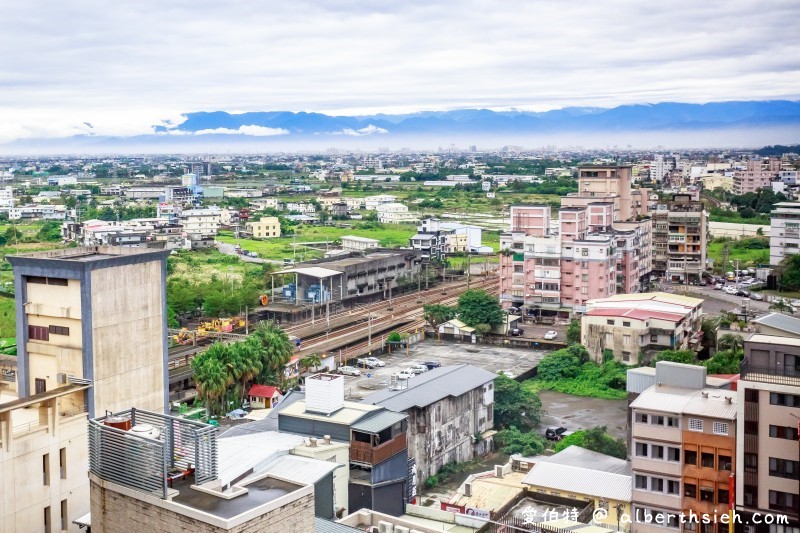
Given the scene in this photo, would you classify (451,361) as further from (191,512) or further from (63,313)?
(191,512)

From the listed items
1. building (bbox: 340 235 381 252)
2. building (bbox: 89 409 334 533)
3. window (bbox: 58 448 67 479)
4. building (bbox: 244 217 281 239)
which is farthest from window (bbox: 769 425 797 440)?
building (bbox: 244 217 281 239)

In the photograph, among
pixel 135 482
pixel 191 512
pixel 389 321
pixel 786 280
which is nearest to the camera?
pixel 191 512

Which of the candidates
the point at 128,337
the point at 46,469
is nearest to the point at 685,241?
the point at 128,337

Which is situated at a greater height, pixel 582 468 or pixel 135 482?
pixel 135 482

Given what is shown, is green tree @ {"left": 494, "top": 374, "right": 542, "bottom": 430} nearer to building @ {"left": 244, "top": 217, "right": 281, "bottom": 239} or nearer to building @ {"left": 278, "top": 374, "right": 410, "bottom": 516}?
building @ {"left": 278, "top": 374, "right": 410, "bottom": 516}

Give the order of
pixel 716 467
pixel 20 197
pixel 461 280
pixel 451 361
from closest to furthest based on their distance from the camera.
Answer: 1. pixel 716 467
2. pixel 451 361
3. pixel 461 280
4. pixel 20 197

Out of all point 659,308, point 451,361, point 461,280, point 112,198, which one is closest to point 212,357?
point 451,361

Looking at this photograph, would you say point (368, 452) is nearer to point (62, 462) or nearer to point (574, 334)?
point (62, 462)
